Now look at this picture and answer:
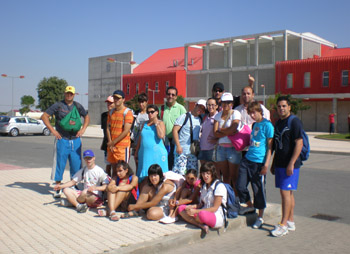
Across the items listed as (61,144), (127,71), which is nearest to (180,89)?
(127,71)

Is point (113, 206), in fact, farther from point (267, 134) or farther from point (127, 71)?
point (127, 71)

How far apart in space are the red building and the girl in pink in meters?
50.2

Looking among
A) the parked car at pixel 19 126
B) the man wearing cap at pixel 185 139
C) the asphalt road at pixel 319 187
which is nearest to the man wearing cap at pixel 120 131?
the man wearing cap at pixel 185 139

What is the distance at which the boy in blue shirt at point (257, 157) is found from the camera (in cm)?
599

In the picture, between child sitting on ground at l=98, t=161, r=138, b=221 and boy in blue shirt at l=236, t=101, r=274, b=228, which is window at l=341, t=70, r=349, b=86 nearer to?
boy in blue shirt at l=236, t=101, r=274, b=228

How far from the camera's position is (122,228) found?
5.68 metres

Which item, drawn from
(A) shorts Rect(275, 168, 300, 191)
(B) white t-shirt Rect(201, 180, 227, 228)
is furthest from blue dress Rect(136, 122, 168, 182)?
(A) shorts Rect(275, 168, 300, 191)

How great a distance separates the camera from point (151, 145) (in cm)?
672

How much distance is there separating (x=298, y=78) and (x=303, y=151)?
41.7m

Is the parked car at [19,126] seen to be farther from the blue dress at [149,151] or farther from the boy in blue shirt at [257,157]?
the boy in blue shirt at [257,157]

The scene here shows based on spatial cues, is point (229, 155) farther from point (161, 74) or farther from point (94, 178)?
point (161, 74)

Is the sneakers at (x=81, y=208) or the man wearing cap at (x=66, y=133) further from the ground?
the man wearing cap at (x=66, y=133)

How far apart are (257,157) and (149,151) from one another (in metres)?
1.73

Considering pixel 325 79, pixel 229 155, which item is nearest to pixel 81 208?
pixel 229 155
